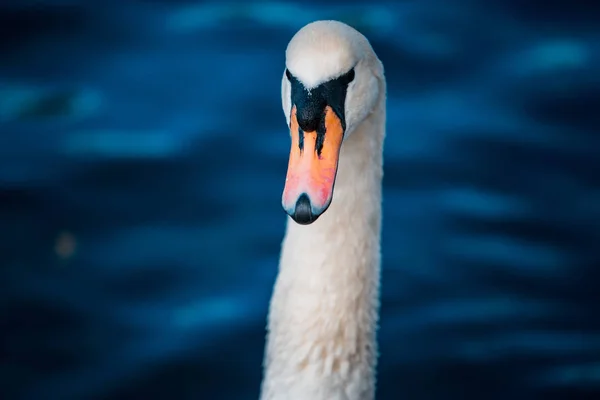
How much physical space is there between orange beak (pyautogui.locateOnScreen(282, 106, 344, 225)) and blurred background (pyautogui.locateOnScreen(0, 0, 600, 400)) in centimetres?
189

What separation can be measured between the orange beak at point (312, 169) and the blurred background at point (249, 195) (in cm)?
189

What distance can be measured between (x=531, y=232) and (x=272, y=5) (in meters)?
2.63

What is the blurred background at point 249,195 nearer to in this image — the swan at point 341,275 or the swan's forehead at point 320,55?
the swan at point 341,275

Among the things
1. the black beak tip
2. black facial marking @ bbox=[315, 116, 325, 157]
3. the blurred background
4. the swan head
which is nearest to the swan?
the swan head

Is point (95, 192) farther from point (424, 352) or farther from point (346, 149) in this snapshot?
point (346, 149)

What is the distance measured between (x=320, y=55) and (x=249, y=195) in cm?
264

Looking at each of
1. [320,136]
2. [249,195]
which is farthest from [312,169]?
[249,195]

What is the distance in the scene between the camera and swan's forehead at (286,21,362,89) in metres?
3.68

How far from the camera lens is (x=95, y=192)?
625 cm

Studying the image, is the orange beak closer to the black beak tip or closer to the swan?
the black beak tip

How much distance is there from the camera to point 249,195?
20.5 ft

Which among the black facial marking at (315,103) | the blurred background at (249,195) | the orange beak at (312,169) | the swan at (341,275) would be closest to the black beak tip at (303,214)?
the orange beak at (312,169)

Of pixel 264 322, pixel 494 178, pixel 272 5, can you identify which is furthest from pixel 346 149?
pixel 272 5

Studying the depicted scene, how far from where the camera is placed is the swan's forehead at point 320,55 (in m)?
3.68
